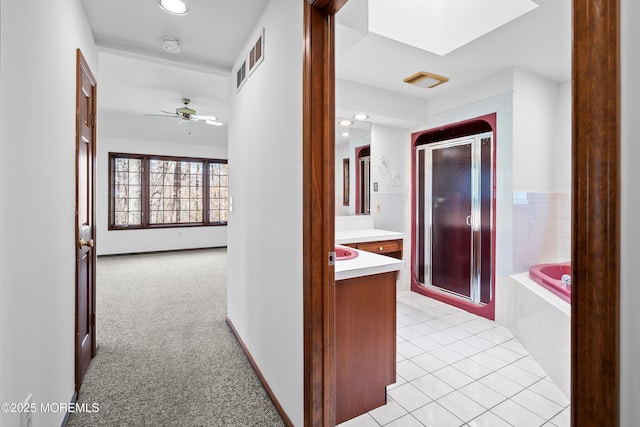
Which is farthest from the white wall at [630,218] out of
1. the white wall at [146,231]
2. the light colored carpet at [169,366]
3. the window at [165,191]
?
the white wall at [146,231]

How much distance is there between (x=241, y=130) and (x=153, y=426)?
6.67 ft

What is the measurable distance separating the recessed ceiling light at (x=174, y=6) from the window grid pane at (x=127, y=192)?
553 centimetres

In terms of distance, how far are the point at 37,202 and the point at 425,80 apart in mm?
3203

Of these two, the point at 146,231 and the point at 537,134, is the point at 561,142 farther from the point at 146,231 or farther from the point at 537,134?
the point at 146,231

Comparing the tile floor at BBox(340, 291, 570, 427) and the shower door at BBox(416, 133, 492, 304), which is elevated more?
the shower door at BBox(416, 133, 492, 304)

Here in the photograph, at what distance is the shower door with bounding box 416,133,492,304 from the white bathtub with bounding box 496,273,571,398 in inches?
11.9

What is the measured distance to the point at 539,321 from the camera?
Result: 7.86 feet

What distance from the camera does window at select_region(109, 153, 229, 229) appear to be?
6.55 metres

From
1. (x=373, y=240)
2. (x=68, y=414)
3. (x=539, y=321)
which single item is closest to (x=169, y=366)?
(x=68, y=414)

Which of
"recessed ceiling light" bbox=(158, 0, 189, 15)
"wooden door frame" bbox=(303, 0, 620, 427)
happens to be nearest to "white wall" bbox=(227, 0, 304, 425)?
"recessed ceiling light" bbox=(158, 0, 189, 15)

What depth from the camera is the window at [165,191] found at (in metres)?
6.55

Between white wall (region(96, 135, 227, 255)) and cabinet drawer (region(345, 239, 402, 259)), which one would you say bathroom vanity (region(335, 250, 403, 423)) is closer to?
cabinet drawer (region(345, 239, 402, 259))

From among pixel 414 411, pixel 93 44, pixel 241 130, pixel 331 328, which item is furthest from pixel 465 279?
pixel 93 44

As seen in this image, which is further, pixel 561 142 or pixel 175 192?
pixel 175 192
